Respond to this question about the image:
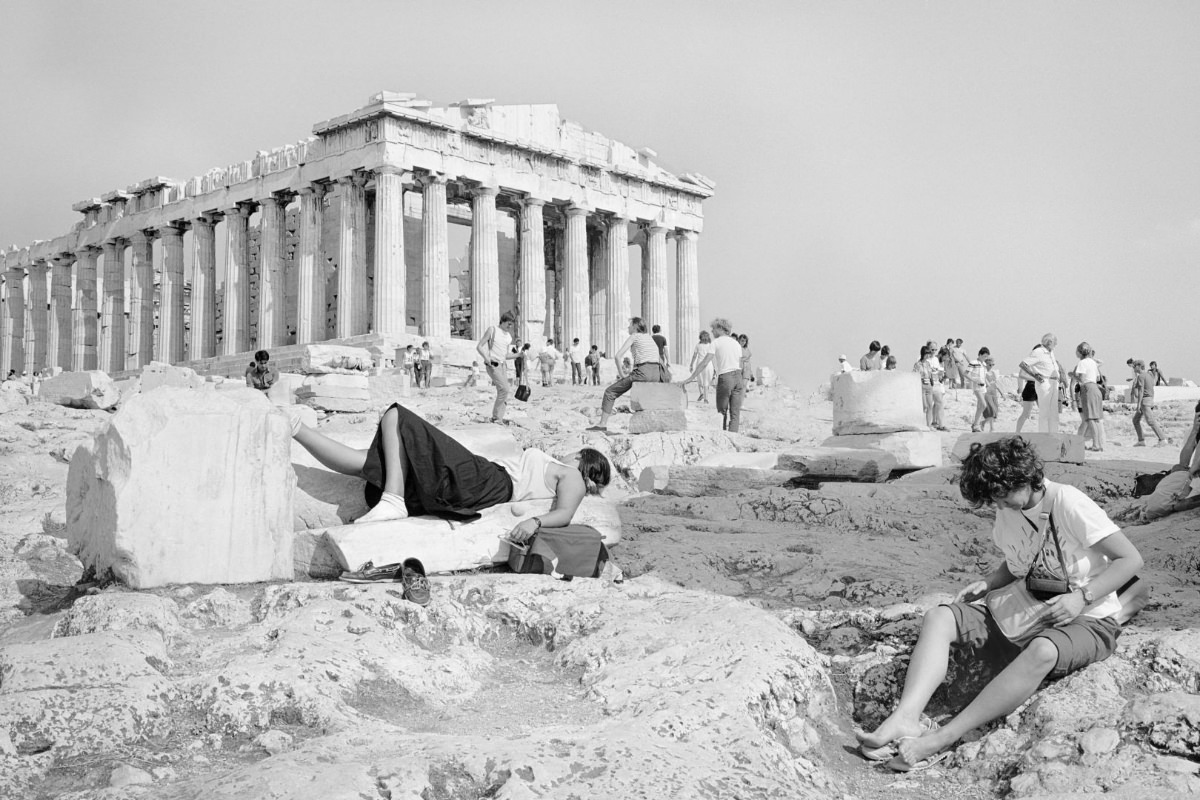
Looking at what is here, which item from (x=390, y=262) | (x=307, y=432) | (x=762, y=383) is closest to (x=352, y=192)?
(x=390, y=262)

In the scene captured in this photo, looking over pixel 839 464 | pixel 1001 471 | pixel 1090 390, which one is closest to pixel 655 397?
pixel 839 464

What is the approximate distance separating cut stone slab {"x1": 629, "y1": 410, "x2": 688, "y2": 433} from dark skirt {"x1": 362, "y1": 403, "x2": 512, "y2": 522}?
7556mm

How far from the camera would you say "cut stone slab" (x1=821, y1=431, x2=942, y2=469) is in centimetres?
1262

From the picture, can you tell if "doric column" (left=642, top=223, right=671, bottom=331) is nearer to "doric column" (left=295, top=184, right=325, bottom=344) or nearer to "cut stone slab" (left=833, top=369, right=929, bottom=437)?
"doric column" (left=295, top=184, right=325, bottom=344)

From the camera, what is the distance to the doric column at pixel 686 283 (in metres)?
40.5

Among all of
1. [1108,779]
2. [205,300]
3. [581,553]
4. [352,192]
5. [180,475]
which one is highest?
[352,192]

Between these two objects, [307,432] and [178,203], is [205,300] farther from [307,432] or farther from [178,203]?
[307,432]

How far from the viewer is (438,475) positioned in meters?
6.34

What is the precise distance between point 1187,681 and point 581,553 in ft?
10.0

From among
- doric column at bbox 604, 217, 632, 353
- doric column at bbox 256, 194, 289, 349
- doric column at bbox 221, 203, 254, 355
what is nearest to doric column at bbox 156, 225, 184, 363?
doric column at bbox 221, 203, 254, 355

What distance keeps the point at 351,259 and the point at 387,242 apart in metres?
1.92

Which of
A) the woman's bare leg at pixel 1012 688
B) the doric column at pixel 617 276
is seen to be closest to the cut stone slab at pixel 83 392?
the woman's bare leg at pixel 1012 688

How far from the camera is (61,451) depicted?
12.4 m

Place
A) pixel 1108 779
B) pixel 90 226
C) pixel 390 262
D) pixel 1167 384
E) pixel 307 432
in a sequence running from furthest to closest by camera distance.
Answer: pixel 90 226 → pixel 390 262 → pixel 1167 384 → pixel 307 432 → pixel 1108 779
